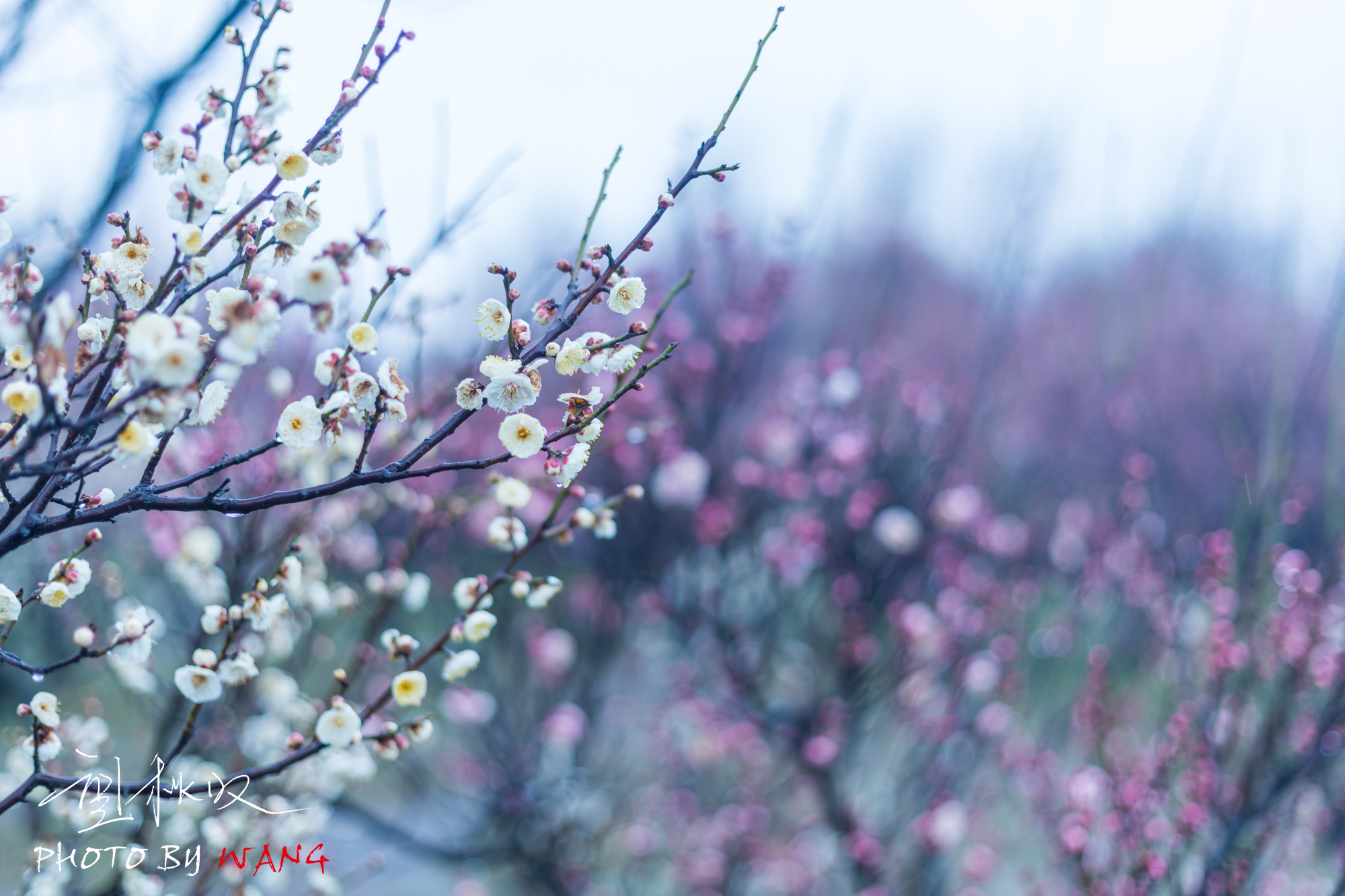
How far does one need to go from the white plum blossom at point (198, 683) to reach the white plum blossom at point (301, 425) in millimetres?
532

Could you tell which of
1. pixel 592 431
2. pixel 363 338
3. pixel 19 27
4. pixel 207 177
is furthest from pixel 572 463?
pixel 19 27

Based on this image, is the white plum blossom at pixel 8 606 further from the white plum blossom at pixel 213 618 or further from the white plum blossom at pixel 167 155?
the white plum blossom at pixel 167 155

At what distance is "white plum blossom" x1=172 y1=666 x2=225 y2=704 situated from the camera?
1.33m

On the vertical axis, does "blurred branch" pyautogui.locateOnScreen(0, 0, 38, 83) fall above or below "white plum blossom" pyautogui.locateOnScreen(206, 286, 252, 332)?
above

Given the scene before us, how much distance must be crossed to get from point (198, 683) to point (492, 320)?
899 mm

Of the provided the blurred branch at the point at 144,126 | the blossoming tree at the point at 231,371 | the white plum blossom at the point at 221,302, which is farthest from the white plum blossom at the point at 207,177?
the blurred branch at the point at 144,126

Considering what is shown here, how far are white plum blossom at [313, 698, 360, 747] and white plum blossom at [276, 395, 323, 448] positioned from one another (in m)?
0.52

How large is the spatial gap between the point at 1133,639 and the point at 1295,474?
4585 mm

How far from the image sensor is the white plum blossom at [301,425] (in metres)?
1.14

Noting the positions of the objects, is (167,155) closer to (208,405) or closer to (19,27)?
(208,405)

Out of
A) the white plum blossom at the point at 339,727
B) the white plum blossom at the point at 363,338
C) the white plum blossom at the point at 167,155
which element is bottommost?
the white plum blossom at the point at 339,727

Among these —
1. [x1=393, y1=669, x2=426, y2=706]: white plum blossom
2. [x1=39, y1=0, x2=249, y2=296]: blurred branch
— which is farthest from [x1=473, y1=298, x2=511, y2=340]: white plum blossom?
[x1=39, y1=0, x2=249, y2=296]: blurred branch

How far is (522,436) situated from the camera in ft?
4.03

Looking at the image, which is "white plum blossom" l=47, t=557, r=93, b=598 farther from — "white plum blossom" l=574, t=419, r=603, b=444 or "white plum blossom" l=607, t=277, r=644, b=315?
"white plum blossom" l=607, t=277, r=644, b=315
